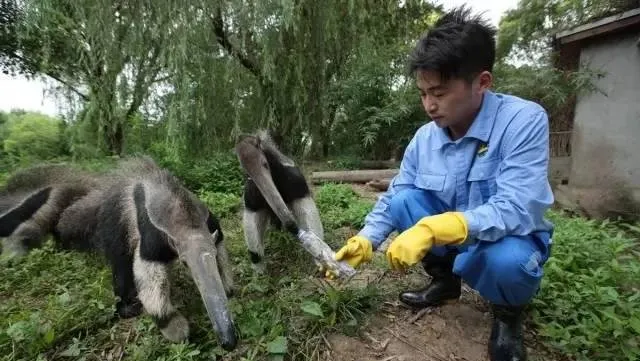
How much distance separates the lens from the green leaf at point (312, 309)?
2253mm

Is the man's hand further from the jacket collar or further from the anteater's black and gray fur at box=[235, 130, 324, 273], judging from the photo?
the anteater's black and gray fur at box=[235, 130, 324, 273]

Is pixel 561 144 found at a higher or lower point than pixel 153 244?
higher

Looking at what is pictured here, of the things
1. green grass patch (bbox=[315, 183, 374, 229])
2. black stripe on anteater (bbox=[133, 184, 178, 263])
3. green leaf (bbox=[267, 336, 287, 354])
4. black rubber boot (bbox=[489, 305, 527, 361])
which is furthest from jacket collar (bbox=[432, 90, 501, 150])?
green grass patch (bbox=[315, 183, 374, 229])

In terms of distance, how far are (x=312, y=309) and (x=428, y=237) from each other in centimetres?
86

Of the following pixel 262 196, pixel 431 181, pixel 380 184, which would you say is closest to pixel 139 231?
pixel 262 196

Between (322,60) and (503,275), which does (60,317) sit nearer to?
(503,275)

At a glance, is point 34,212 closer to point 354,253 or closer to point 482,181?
point 354,253

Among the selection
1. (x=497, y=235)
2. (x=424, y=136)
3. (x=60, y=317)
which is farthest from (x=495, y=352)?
(x=60, y=317)

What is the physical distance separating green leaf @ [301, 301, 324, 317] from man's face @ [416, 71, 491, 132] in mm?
1168

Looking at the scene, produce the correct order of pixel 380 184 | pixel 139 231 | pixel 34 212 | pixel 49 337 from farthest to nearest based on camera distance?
pixel 380 184
pixel 34 212
pixel 139 231
pixel 49 337

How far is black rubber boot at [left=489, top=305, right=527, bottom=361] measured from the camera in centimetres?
208

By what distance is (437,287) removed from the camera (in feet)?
8.30

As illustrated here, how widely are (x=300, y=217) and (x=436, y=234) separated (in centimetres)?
189

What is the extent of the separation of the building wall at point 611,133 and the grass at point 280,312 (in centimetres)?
381
